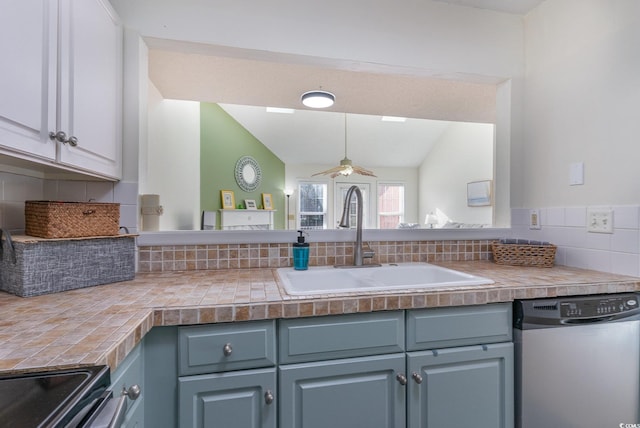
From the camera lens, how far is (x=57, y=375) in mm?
524

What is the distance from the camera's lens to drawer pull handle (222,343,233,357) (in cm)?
87

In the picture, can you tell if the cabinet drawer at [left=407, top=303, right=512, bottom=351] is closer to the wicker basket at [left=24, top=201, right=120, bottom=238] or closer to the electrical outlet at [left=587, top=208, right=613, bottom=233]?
the electrical outlet at [left=587, top=208, right=613, bottom=233]

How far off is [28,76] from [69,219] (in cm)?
45

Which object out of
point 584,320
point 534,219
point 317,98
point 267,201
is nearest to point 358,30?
point 317,98

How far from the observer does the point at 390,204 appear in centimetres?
691

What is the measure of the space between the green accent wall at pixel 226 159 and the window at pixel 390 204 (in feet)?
7.58

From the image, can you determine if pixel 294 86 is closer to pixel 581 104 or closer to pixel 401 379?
pixel 581 104

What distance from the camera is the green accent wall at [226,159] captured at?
428 cm

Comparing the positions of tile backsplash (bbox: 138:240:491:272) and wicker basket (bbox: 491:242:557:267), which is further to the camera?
wicker basket (bbox: 491:242:557:267)

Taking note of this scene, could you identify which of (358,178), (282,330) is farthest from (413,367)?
(358,178)

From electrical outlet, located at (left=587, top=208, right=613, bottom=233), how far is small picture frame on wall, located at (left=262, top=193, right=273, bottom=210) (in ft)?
15.7

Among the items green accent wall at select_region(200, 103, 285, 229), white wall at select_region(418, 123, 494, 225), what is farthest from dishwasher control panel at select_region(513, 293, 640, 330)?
green accent wall at select_region(200, 103, 285, 229)

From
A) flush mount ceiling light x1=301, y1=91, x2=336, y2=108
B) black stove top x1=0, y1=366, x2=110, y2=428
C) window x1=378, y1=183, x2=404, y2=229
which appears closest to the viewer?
black stove top x1=0, y1=366, x2=110, y2=428

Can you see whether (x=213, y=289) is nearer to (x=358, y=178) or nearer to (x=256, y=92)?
(x=256, y=92)
